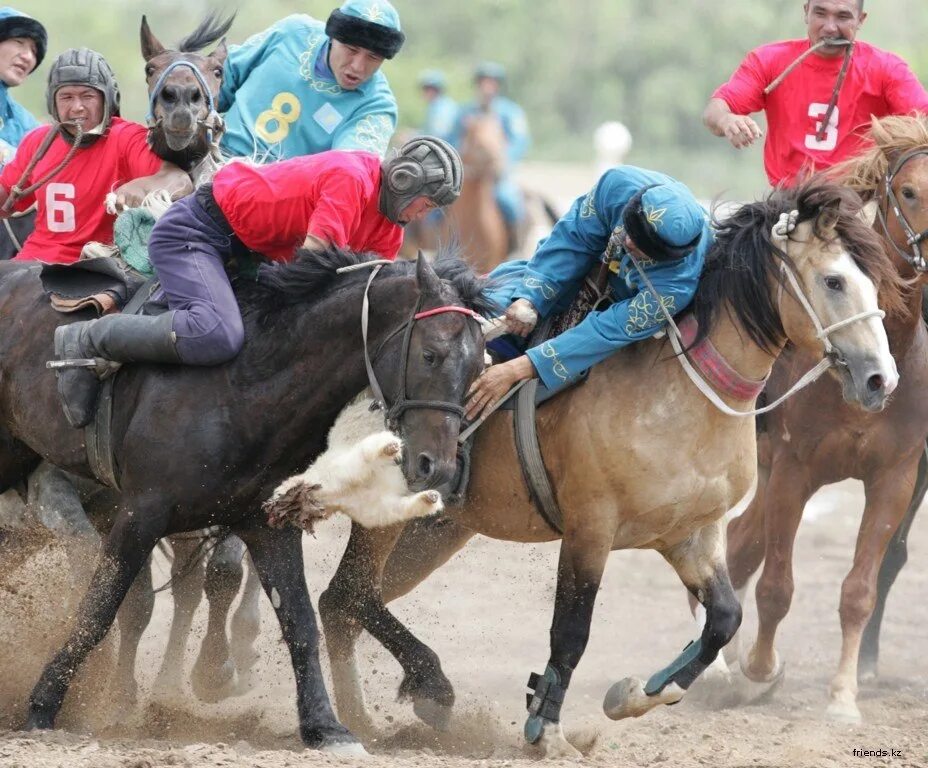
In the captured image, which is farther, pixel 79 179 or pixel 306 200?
pixel 79 179

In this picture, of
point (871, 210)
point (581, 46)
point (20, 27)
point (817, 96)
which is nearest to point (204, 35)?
point (20, 27)

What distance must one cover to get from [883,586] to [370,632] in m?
2.97

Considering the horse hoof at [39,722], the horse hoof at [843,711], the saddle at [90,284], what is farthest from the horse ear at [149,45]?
the horse hoof at [843,711]

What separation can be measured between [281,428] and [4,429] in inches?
57.5

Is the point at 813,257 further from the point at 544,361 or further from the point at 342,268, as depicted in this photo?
the point at 342,268

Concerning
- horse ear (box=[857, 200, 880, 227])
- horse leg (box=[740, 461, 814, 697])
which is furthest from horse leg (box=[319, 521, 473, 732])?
horse ear (box=[857, 200, 880, 227])

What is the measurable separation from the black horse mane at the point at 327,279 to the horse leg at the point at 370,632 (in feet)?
3.47

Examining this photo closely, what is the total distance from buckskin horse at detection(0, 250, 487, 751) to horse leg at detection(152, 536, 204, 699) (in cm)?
76

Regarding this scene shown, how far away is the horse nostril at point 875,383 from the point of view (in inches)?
201

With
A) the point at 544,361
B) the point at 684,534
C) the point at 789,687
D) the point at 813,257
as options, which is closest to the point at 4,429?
the point at 544,361

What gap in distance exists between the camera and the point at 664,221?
17.1ft

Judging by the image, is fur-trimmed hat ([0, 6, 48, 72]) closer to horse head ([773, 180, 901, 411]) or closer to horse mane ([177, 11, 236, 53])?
horse mane ([177, 11, 236, 53])

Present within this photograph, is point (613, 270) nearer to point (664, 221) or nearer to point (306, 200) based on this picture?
point (664, 221)

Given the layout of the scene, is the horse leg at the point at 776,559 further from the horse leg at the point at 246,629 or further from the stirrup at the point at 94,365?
the stirrup at the point at 94,365
